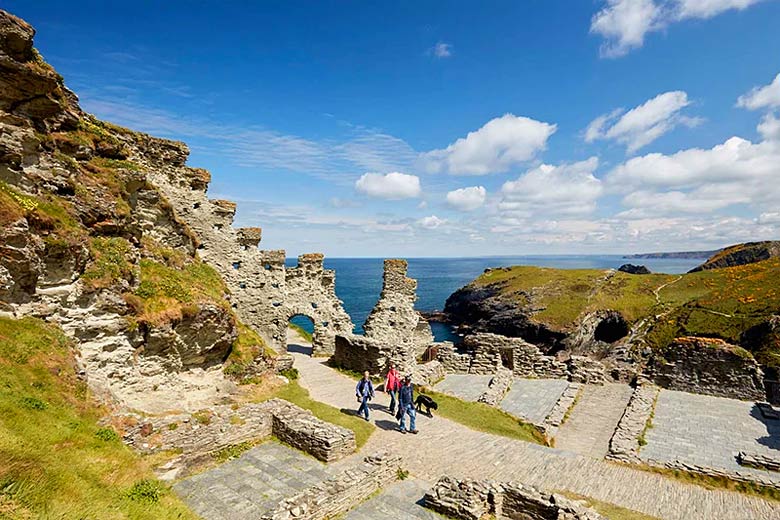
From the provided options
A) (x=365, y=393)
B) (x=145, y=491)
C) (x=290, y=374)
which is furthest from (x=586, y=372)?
(x=145, y=491)

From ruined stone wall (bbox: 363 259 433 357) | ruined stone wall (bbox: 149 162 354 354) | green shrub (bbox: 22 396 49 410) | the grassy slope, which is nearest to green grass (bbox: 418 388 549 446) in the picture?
ruined stone wall (bbox: 363 259 433 357)

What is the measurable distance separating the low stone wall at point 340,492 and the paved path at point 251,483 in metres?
1.20

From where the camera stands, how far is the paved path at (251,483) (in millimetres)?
10984

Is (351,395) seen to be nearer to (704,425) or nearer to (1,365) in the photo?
(1,365)

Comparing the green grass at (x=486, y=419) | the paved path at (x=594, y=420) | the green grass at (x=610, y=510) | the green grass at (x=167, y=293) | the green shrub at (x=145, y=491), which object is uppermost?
the green grass at (x=167, y=293)

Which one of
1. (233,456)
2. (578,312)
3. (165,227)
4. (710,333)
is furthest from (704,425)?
(578,312)

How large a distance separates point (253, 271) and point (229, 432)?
56.0 ft

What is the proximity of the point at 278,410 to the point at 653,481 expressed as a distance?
13.5 m

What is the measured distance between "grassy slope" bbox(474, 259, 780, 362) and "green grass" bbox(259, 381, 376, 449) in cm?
2626

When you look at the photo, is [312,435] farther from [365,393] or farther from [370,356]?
[370,356]

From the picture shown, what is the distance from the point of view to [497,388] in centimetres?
2320

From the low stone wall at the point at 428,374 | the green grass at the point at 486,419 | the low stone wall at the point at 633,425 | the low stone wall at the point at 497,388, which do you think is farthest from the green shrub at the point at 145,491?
the low stone wall at the point at 497,388

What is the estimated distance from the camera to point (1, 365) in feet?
34.1

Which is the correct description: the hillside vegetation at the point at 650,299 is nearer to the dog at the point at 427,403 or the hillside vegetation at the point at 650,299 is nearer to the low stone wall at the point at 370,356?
the dog at the point at 427,403
